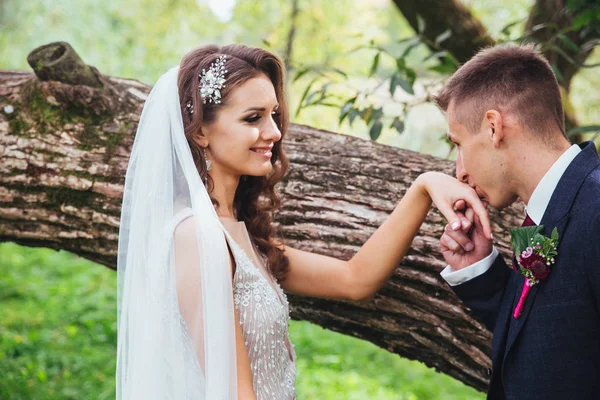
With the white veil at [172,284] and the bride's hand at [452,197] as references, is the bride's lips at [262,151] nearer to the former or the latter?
the white veil at [172,284]

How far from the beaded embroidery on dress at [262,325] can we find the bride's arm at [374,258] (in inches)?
10.2

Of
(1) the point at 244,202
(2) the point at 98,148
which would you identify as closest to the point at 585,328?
(1) the point at 244,202

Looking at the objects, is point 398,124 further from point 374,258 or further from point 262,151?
point 262,151

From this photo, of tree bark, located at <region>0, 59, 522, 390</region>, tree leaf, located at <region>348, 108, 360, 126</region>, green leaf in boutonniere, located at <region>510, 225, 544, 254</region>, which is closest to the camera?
green leaf in boutonniere, located at <region>510, 225, 544, 254</region>

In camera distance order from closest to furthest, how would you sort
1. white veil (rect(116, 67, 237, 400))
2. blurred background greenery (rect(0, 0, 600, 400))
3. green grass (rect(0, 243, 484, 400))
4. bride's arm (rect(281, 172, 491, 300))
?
white veil (rect(116, 67, 237, 400))
bride's arm (rect(281, 172, 491, 300))
green grass (rect(0, 243, 484, 400))
blurred background greenery (rect(0, 0, 600, 400))

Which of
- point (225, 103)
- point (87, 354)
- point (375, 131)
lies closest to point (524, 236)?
point (225, 103)

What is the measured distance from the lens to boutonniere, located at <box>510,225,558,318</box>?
2.06 meters

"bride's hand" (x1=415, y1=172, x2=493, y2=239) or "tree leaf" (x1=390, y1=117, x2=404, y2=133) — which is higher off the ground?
"bride's hand" (x1=415, y1=172, x2=493, y2=239)

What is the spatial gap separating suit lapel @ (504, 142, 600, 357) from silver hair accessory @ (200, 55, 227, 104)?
1.23 meters

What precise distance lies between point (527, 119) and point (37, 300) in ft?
22.5

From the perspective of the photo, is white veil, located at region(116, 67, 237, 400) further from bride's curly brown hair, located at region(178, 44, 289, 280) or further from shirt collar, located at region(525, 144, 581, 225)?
shirt collar, located at region(525, 144, 581, 225)

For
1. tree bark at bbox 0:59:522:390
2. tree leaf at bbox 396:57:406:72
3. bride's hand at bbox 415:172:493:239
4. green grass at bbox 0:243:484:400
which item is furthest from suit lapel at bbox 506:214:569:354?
green grass at bbox 0:243:484:400

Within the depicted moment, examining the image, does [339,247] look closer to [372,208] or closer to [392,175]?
[372,208]

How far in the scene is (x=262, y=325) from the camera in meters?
2.50
